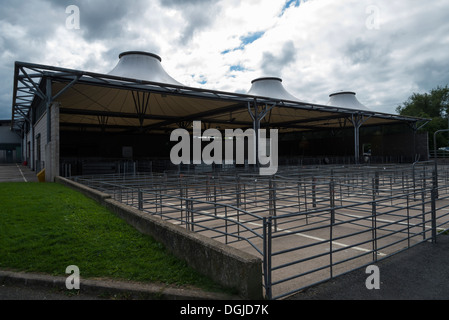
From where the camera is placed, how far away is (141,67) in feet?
85.6

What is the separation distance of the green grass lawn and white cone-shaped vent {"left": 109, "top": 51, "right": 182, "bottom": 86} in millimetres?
19361

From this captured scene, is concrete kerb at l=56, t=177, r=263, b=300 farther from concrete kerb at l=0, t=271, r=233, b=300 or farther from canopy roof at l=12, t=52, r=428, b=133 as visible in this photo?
canopy roof at l=12, t=52, r=428, b=133

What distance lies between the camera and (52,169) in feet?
58.0

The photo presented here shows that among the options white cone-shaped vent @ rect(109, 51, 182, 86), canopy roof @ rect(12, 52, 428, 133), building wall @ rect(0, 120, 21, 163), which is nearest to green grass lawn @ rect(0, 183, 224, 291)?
canopy roof @ rect(12, 52, 428, 133)

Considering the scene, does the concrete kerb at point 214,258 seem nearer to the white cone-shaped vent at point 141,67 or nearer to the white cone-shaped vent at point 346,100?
the white cone-shaped vent at point 141,67

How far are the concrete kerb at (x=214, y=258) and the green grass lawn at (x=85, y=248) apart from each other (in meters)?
0.13

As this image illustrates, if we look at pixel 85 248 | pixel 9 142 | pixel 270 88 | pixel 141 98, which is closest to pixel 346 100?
pixel 270 88

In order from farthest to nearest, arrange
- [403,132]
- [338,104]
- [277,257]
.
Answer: [403,132]
[338,104]
[277,257]

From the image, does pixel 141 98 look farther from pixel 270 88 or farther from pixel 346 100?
pixel 346 100

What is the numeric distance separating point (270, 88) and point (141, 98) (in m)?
14.5
